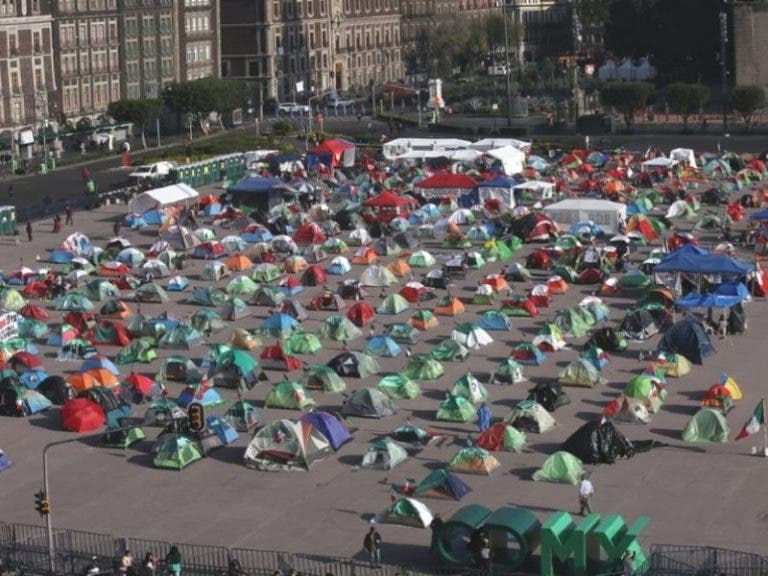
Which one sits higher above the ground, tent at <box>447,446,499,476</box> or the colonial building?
the colonial building

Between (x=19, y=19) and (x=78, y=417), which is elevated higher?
(x=19, y=19)

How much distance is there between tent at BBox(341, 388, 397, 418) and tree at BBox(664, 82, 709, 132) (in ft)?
194

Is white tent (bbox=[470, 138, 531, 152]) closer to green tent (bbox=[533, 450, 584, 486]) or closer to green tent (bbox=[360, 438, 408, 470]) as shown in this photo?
green tent (bbox=[360, 438, 408, 470])

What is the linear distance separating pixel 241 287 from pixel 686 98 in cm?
4871

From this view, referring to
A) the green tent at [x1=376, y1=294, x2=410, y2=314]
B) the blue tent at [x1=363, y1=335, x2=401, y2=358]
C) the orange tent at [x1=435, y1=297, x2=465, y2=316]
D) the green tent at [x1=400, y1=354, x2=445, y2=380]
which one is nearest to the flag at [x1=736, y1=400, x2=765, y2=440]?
the green tent at [x1=400, y1=354, x2=445, y2=380]

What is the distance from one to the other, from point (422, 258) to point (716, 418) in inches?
865

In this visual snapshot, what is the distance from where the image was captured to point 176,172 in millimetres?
78000

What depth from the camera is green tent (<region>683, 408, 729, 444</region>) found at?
37.7 metres

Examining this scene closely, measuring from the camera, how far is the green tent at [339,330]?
47781 millimetres

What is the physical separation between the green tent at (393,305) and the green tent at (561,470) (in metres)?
16.1

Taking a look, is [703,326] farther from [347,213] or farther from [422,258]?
[347,213]

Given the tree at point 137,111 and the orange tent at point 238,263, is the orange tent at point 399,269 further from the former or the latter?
the tree at point 137,111

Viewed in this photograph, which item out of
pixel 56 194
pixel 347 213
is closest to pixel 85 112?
pixel 56 194

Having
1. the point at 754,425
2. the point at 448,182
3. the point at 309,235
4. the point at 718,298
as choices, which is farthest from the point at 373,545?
the point at 448,182
